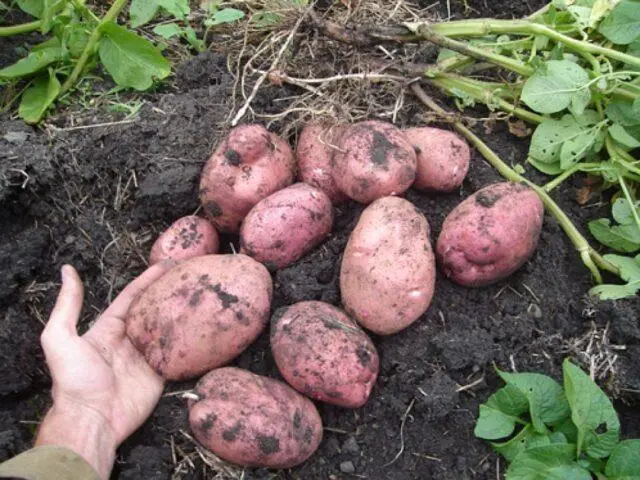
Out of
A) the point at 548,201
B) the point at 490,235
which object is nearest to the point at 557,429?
the point at 490,235

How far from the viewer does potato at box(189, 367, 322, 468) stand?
1.45m

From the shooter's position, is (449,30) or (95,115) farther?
(95,115)

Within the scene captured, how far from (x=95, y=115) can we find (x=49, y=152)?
0.69ft

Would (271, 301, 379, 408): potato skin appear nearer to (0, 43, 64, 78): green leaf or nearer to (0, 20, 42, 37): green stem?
(0, 43, 64, 78): green leaf

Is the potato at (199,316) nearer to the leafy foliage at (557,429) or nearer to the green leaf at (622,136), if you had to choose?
the leafy foliage at (557,429)

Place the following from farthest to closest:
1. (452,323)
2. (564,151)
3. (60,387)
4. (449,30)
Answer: (449,30) → (564,151) → (452,323) → (60,387)

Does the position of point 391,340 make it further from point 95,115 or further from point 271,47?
point 95,115

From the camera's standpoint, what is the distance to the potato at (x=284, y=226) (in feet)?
5.61

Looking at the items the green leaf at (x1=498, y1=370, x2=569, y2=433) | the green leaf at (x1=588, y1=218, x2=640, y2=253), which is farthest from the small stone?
Result: the green leaf at (x1=588, y1=218, x2=640, y2=253)

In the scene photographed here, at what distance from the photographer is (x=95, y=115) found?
2.06m

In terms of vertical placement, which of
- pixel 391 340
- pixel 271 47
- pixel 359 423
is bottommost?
pixel 359 423

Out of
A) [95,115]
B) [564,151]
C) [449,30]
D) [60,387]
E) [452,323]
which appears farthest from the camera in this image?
[95,115]

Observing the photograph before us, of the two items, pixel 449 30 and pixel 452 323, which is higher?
pixel 449 30

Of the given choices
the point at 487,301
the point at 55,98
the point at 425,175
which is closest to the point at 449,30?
the point at 425,175
